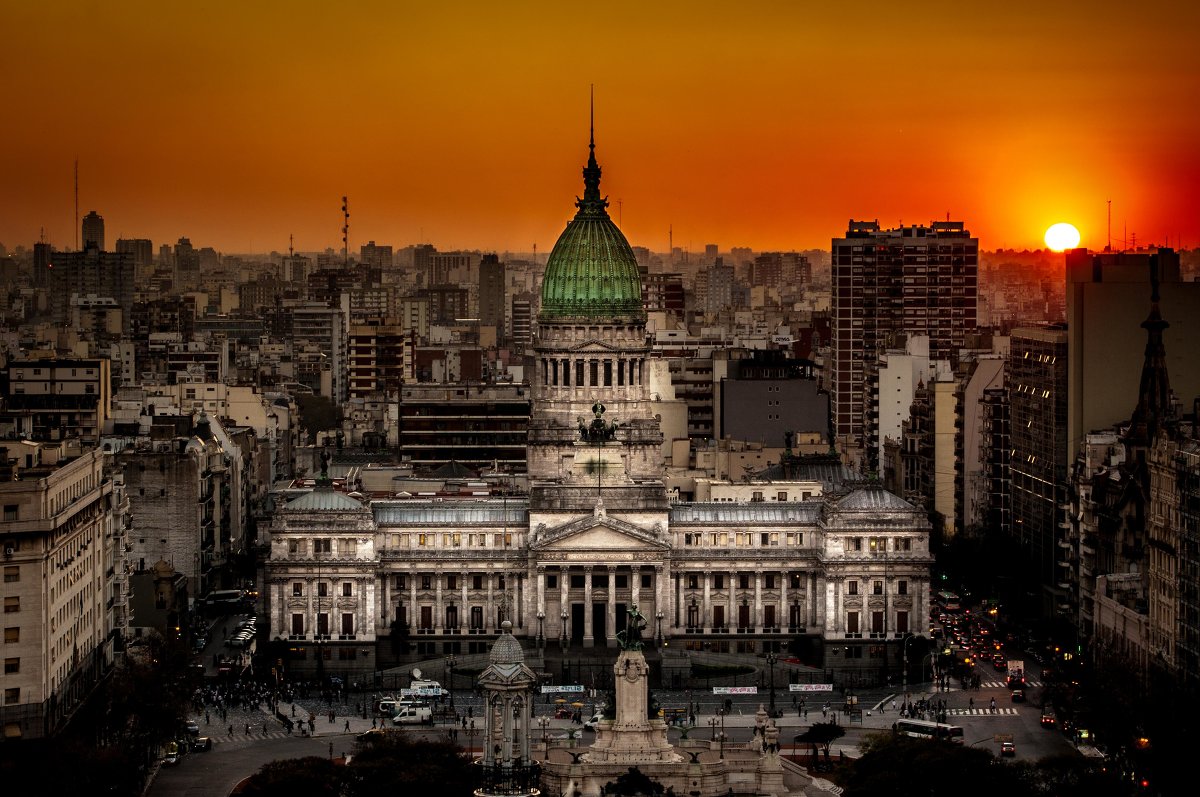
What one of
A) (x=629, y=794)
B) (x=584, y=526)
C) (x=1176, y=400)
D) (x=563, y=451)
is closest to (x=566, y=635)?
(x=584, y=526)

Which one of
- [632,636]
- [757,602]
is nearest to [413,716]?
[757,602]

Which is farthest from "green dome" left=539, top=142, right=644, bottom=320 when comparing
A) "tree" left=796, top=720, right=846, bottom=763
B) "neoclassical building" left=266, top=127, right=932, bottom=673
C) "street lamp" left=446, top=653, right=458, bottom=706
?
"tree" left=796, top=720, right=846, bottom=763

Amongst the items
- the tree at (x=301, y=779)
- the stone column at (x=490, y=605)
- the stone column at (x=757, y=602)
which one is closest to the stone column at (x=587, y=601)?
the stone column at (x=490, y=605)

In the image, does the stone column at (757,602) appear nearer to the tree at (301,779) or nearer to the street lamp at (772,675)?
the street lamp at (772,675)

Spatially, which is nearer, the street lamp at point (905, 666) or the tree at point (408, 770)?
the tree at point (408, 770)

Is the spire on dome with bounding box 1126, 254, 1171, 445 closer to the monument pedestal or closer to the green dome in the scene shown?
the green dome

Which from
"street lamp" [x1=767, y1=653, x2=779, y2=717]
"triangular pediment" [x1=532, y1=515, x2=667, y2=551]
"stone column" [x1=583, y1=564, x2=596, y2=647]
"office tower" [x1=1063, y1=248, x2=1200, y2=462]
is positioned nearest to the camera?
"street lamp" [x1=767, y1=653, x2=779, y2=717]
